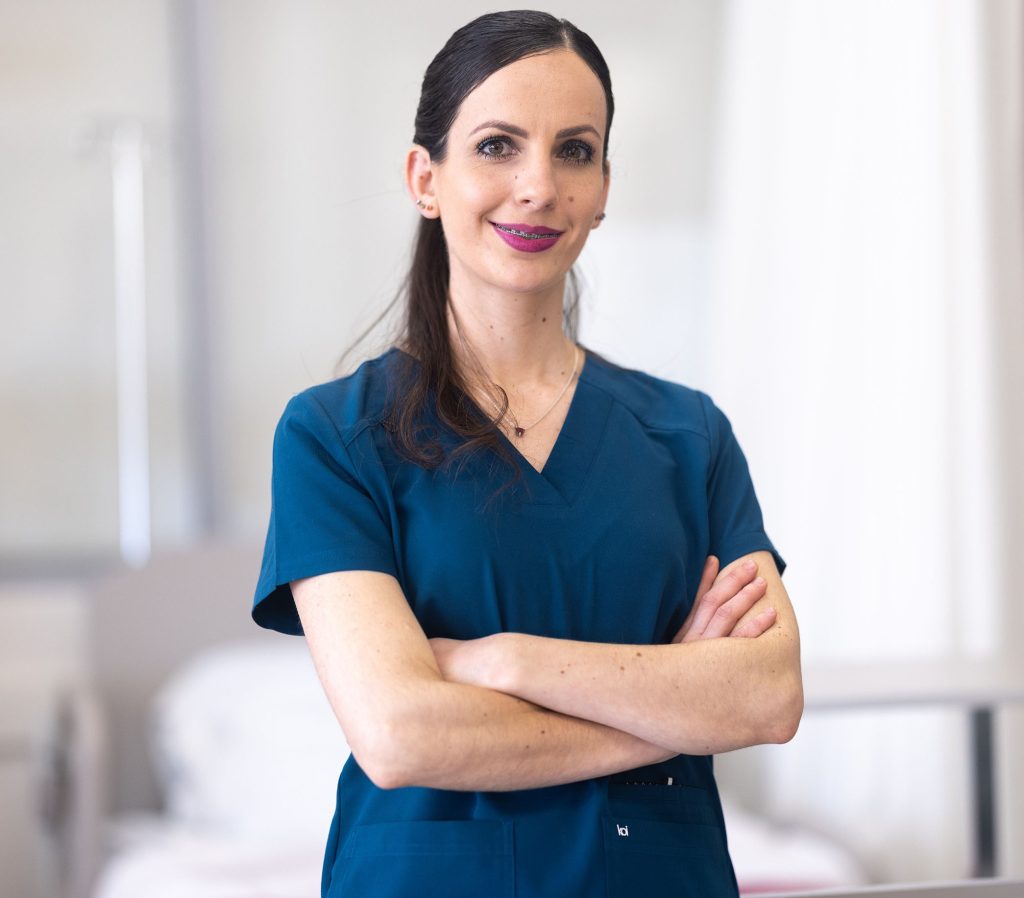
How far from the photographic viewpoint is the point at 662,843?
1152mm

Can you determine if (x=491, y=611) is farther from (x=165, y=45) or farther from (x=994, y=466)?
(x=165, y=45)

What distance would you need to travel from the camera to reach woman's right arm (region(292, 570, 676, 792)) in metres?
1.05

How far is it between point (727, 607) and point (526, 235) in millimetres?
376

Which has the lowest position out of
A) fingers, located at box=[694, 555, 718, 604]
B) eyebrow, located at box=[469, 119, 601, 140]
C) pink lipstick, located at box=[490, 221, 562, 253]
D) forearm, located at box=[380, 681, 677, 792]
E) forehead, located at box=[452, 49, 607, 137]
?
forearm, located at box=[380, 681, 677, 792]

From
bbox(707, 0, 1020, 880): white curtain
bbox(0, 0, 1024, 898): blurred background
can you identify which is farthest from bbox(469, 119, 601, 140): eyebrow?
bbox(707, 0, 1020, 880): white curtain

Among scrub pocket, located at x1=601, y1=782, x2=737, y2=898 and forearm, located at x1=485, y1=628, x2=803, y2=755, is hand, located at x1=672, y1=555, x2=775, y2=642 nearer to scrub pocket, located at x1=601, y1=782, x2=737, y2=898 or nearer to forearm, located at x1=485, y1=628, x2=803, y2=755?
forearm, located at x1=485, y1=628, x2=803, y2=755

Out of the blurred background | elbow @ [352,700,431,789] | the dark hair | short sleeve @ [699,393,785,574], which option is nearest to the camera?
elbow @ [352,700,431,789]

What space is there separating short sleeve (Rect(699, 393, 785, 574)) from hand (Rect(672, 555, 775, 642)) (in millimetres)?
33

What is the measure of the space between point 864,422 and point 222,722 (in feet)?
5.53

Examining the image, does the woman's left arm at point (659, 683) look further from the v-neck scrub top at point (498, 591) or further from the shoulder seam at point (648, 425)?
the shoulder seam at point (648, 425)

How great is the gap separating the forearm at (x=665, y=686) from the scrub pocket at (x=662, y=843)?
64mm

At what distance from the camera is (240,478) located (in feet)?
12.8

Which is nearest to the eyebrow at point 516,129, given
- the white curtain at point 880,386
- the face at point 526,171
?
the face at point 526,171

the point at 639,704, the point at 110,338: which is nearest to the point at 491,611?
the point at 639,704
